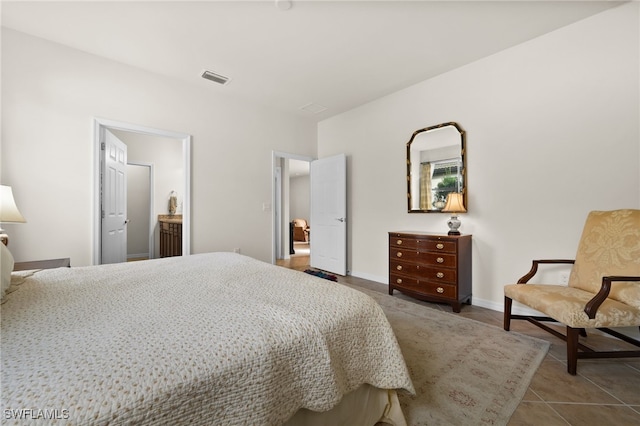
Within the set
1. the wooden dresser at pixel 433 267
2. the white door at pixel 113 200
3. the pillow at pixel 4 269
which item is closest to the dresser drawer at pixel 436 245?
the wooden dresser at pixel 433 267

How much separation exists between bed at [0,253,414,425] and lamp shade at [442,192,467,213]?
7.08 ft

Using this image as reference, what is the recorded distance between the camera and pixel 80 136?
2820 mm

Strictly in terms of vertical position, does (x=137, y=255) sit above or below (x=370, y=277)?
above

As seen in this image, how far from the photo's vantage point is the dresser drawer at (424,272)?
2801 mm

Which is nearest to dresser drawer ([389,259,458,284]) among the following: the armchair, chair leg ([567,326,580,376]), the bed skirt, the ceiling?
chair leg ([567,326,580,376])

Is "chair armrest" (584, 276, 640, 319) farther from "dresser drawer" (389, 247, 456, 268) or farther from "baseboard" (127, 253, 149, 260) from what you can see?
"baseboard" (127, 253, 149, 260)

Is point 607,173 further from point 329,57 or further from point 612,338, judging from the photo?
point 329,57

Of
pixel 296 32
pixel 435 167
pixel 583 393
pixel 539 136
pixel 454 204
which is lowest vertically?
pixel 583 393

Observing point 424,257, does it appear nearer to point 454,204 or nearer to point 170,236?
point 454,204

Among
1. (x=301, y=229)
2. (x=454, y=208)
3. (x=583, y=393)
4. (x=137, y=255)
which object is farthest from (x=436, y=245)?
(x=301, y=229)

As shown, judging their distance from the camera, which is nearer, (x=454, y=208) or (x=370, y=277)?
(x=454, y=208)

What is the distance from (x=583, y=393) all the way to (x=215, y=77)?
438cm

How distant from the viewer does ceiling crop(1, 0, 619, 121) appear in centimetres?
222

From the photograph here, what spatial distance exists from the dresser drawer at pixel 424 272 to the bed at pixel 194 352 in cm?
186
